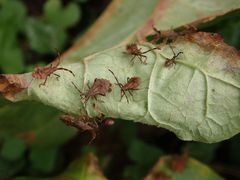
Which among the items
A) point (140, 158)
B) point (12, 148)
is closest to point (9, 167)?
point (12, 148)

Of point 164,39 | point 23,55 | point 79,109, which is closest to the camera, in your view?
point 79,109

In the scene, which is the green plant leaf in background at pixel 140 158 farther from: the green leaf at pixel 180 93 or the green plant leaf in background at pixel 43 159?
the green leaf at pixel 180 93

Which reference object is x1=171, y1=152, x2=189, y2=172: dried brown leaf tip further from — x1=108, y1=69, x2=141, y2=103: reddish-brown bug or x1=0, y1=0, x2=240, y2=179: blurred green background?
x1=108, y1=69, x2=141, y2=103: reddish-brown bug

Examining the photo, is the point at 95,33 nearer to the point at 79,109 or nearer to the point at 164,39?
the point at 164,39

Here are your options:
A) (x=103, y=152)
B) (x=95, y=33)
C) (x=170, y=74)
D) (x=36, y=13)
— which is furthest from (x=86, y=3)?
(x=170, y=74)

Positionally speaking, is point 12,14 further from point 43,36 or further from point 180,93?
point 180,93

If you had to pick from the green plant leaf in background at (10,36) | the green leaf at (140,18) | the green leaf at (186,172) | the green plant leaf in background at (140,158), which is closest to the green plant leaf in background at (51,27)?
the green plant leaf in background at (10,36)
